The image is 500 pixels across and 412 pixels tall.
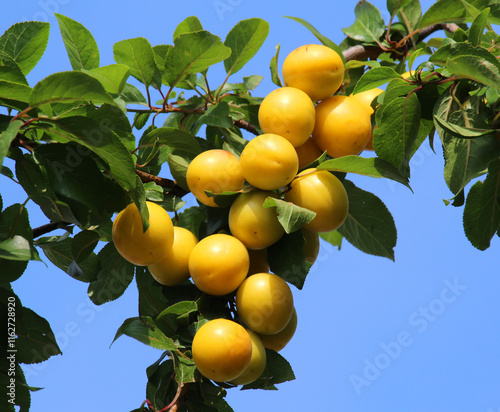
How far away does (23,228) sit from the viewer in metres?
1.04

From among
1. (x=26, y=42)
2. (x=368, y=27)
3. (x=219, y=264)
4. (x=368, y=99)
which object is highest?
(x=368, y=27)

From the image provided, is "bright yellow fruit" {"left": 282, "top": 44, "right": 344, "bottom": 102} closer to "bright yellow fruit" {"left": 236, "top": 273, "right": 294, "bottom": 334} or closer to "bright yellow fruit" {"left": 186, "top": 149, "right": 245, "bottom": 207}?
"bright yellow fruit" {"left": 186, "top": 149, "right": 245, "bottom": 207}

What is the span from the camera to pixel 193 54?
111 cm

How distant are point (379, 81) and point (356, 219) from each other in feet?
0.91

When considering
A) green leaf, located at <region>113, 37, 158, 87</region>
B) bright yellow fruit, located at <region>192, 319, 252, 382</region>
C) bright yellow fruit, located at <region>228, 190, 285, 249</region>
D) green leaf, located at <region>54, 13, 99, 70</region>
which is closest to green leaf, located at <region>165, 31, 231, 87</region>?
green leaf, located at <region>113, 37, 158, 87</region>

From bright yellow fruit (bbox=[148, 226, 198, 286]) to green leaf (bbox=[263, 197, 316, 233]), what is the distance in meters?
0.20

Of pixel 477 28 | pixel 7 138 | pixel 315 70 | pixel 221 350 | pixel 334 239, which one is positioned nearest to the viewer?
pixel 7 138

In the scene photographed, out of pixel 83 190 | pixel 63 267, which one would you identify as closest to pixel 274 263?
pixel 83 190

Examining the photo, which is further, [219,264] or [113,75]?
[113,75]

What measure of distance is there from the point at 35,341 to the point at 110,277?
0.61 ft

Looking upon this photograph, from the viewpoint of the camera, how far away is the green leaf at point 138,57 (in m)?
1.15

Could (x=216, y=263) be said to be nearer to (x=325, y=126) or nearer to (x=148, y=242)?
(x=148, y=242)

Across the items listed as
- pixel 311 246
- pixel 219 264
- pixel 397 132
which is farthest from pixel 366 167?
pixel 219 264

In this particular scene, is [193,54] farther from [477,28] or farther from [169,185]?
[477,28]
